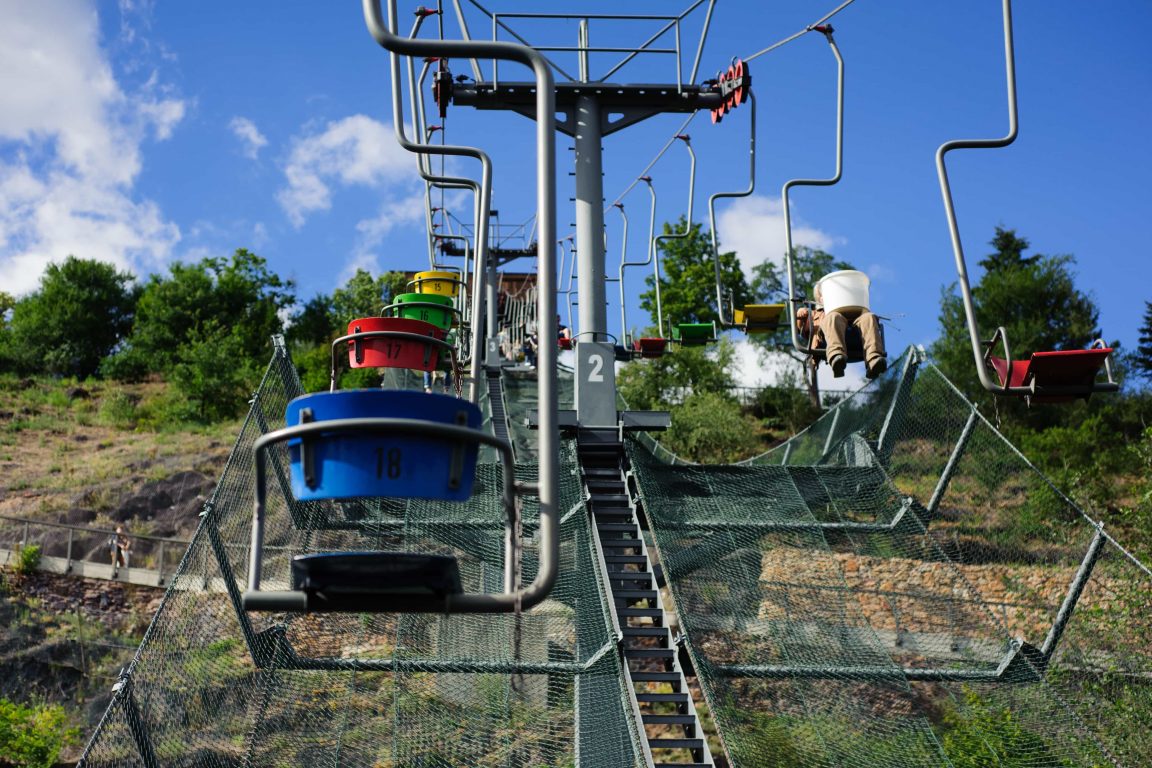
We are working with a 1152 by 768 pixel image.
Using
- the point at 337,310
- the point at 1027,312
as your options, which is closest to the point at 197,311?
the point at 337,310

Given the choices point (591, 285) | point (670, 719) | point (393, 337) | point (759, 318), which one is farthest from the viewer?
point (591, 285)

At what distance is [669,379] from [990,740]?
20.7 metres

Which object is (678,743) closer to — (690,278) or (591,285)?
(591,285)

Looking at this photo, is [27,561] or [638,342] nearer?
[638,342]

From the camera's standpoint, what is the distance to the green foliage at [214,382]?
31.4 meters

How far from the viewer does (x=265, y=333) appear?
3841 centimetres

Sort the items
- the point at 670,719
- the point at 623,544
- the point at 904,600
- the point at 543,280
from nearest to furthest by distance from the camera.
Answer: the point at 543,280
the point at 670,719
the point at 623,544
the point at 904,600

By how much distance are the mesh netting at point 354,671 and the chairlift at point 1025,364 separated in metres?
2.80

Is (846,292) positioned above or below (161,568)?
above

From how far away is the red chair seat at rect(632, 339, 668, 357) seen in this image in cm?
1067

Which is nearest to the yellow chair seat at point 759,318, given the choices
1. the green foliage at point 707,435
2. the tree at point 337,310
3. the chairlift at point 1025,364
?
the chairlift at point 1025,364

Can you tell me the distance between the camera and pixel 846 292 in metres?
6.76

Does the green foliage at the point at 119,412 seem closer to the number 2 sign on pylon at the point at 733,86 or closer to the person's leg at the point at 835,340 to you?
the number 2 sign on pylon at the point at 733,86

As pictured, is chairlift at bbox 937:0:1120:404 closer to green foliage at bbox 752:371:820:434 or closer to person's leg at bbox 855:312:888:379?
person's leg at bbox 855:312:888:379
